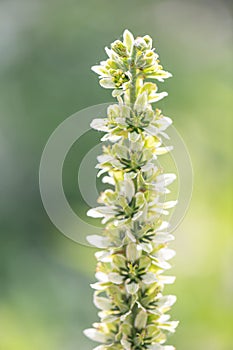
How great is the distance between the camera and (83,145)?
5934mm

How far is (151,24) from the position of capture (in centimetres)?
637

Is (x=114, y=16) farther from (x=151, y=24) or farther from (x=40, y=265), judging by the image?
(x=40, y=265)

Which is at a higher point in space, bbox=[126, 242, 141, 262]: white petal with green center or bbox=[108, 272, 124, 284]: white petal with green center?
bbox=[126, 242, 141, 262]: white petal with green center

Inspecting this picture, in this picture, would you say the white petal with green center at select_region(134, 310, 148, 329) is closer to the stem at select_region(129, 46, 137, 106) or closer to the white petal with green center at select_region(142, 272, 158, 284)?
the white petal with green center at select_region(142, 272, 158, 284)

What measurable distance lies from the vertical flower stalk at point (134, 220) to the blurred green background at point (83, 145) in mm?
1917

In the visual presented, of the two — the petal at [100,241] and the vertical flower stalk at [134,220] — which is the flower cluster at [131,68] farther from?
the petal at [100,241]

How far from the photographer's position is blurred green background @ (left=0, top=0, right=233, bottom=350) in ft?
11.4

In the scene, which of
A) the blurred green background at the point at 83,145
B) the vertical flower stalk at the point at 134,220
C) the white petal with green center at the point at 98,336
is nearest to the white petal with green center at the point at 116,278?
the vertical flower stalk at the point at 134,220

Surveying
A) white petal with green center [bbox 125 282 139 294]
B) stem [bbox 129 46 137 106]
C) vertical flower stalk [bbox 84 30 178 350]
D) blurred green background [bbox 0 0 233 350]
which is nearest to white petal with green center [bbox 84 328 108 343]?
vertical flower stalk [bbox 84 30 178 350]

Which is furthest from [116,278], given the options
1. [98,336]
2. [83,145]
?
[83,145]

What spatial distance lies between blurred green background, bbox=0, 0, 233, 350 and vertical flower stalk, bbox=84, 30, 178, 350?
192cm

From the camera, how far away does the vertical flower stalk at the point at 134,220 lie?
1.26 meters

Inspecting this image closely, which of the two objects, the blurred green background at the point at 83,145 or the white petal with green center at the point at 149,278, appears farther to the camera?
the blurred green background at the point at 83,145

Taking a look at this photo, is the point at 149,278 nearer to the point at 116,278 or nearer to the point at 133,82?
the point at 116,278
